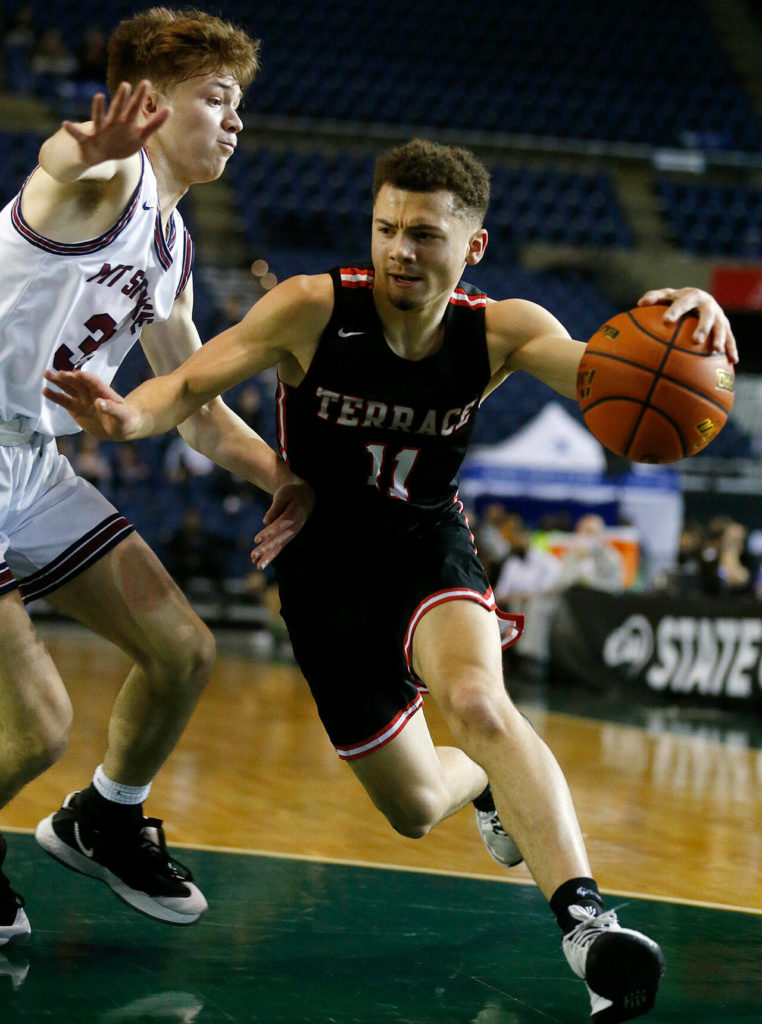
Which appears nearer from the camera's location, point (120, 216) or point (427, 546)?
point (120, 216)

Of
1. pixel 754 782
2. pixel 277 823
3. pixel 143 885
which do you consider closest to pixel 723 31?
pixel 754 782

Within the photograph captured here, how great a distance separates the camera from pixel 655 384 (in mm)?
3223

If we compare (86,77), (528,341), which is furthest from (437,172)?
(86,77)

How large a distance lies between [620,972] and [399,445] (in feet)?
5.11

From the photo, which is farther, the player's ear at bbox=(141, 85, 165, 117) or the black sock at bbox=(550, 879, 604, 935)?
the player's ear at bbox=(141, 85, 165, 117)

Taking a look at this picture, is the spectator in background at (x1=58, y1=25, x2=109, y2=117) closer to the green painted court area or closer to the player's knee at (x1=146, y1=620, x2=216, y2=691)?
the green painted court area

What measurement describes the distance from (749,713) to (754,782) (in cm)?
294

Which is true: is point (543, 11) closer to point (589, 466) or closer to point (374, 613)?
point (589, 466)

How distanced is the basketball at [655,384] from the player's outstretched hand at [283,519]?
2.91 ft

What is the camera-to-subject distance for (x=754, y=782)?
6.93 metres

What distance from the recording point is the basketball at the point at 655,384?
3205mm

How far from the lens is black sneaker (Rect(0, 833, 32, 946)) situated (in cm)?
346

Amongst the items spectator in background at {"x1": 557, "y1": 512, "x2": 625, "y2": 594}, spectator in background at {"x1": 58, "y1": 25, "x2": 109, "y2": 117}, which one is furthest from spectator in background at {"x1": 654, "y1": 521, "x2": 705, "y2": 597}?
spectator in background at {"x1": 58, "y1": 25, "x2": 109, "y2": 117}

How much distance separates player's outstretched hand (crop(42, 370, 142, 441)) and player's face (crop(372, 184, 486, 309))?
794 mm
